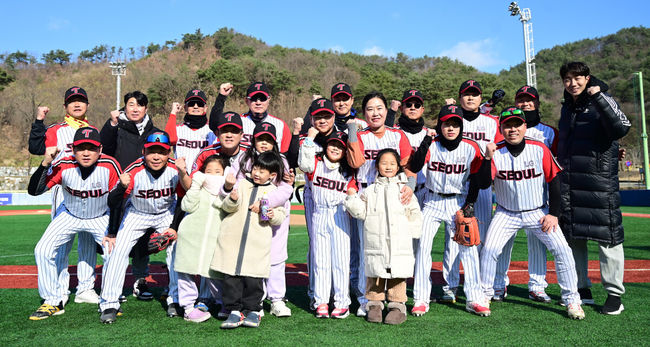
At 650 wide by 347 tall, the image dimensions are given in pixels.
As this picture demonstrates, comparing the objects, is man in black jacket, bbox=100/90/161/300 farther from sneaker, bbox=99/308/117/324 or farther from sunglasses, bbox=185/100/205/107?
sneaker, bbox=99/308/117/324

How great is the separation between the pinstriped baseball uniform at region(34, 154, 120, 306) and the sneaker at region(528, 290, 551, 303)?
4132mm

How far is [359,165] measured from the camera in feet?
13.2

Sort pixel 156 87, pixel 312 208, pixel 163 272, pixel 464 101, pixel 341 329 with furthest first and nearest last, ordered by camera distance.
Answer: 1. pixel 156 87
2. pixel 163 272
3. pixel 464 101
4. pixel 312 208
5. pixel 341 329

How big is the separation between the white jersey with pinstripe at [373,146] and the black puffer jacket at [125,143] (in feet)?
7.69

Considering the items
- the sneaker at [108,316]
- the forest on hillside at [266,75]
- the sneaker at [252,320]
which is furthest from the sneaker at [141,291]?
the forest on hillside at [266,75]

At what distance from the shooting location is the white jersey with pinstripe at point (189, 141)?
529 centimetres

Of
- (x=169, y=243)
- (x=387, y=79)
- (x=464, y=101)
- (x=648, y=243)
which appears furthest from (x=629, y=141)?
(x=169, y=243)

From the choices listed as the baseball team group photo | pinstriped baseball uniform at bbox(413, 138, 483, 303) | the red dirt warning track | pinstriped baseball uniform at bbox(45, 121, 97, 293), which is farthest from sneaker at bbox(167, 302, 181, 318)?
pinstriped baseball uniform at bbox(413, 138, 483, 303)

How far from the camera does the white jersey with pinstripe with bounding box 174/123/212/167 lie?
5289 mm

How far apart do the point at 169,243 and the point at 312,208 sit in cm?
133

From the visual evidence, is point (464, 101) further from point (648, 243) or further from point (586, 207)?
point (648, 243)

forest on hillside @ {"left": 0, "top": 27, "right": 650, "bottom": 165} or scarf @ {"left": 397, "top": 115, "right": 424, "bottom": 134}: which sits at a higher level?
forest on hillside @ {"left": 0, "top": 27, "right": 650, "bottom": 165}

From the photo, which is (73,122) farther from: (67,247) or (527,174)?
(527,174)

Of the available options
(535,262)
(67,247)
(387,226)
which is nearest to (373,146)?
(387,226)
